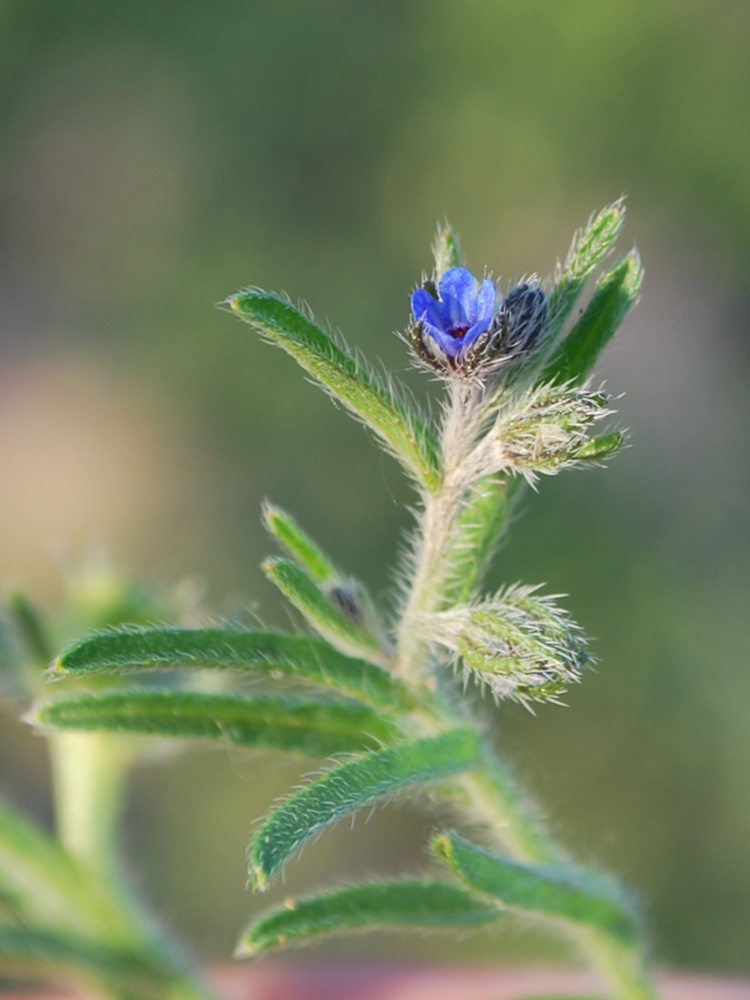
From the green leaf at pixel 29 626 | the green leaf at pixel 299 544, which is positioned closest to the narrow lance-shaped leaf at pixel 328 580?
the green leaf at pixel 299 544

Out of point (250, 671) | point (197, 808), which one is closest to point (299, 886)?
point (197, 808)

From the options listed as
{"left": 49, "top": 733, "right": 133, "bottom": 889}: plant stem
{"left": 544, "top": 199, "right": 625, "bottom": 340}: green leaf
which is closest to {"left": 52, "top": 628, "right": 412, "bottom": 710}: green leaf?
{"left": 544, "top": 199, "right": 625, "bottom": 340}: green leaf

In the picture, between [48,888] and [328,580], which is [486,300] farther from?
[48,888]

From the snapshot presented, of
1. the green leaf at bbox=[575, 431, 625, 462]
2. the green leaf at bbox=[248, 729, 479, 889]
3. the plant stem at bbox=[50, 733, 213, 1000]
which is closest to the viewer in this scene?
the green leaf at bbox=[248, 729, 479, 889]

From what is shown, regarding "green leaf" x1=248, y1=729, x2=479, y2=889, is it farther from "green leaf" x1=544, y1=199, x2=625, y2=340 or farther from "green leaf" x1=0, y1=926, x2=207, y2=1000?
"green leaf" x1=0, y1=926, x2=207, y2=1000

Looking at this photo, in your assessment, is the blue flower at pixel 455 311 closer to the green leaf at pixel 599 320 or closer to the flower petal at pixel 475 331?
the flower petal at pixel 475 331

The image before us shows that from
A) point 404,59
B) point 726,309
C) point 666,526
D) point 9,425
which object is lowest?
point 666,526

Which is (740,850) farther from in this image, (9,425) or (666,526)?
(9,425)
